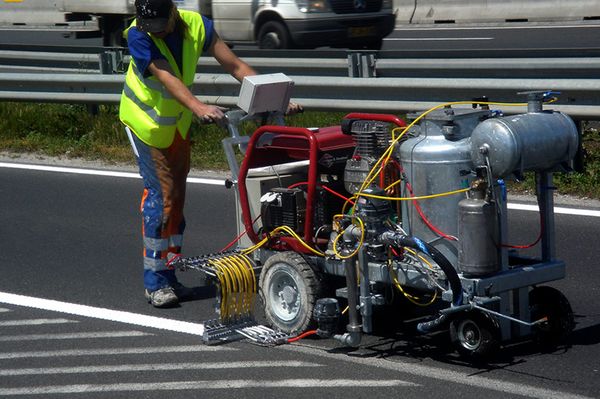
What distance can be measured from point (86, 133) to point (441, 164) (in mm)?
8270

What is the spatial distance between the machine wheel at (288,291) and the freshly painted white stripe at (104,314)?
463mm

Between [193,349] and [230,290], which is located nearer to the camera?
[193,349]

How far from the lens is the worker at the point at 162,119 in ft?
22.8

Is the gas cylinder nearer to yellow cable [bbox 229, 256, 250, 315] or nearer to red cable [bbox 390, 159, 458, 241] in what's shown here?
red cable [bbox 390, 159, 458, 241]

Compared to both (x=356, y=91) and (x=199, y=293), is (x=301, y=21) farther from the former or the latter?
(x=199, y=293)

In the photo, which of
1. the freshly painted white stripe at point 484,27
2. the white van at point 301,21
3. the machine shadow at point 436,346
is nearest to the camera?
the machine shadow at point 436,346

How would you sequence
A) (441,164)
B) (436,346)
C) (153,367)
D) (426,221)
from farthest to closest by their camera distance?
1. (436,346)
2. (153,367)
3. (426,221)
4. (441,164)

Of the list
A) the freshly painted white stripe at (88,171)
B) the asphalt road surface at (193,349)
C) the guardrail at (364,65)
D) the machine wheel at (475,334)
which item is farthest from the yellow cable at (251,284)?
the guardrail at (364,65)

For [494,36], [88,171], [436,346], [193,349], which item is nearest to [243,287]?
[193,349]

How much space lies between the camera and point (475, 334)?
19.0 ft

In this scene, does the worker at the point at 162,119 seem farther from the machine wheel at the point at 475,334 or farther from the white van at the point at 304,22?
the white van at the point at 304,22

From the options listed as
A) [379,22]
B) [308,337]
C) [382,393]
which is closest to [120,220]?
[308,337]

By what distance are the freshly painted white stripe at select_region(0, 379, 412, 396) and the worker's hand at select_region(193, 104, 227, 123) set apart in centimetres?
151

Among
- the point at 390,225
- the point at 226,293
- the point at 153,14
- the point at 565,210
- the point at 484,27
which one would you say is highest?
the point at 153,14
